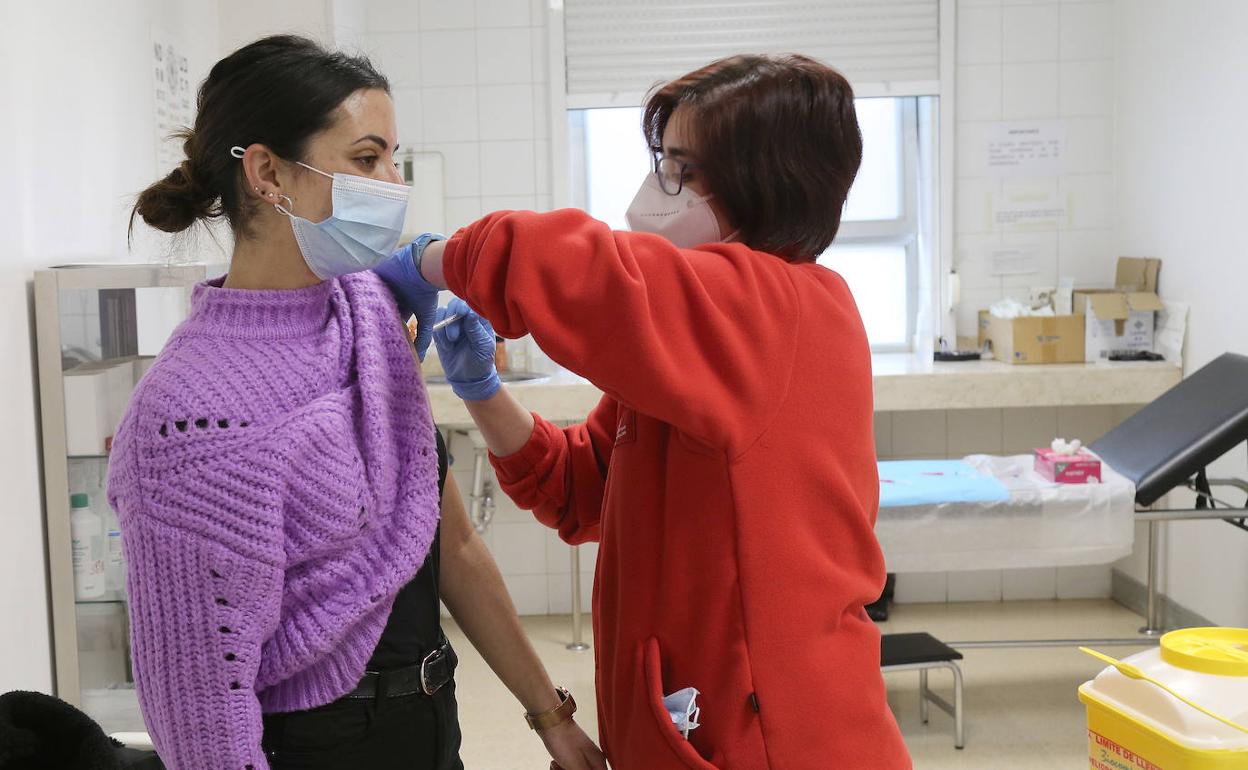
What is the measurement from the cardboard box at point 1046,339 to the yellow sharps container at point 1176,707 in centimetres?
204

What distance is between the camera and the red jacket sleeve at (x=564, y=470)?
1.56 meters

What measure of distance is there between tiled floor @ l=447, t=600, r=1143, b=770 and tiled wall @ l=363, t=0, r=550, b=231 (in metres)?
1.74

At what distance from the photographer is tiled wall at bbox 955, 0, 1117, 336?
4.52 m

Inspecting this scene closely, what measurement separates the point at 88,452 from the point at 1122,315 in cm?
345

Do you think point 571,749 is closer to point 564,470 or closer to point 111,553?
point 564,470

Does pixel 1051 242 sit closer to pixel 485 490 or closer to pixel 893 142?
pixel 893 142

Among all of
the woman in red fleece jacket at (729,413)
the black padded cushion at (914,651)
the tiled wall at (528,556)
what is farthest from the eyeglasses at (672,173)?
the tiled wall at (528,556)

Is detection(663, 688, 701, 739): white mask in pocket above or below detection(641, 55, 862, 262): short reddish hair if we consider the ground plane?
below

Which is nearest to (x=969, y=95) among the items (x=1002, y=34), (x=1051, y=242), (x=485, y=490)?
(x=1002, y=34)

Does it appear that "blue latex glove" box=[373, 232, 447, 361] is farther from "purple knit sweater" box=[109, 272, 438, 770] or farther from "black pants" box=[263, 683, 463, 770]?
"black pants" box=[263, 683, 463, 770]

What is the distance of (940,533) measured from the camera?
332cm

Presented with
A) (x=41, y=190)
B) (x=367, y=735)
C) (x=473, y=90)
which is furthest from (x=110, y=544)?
(x=473, y=90)

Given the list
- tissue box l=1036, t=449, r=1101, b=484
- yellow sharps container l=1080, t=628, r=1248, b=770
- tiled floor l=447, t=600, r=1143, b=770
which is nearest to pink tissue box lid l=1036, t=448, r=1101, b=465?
tissue box l=1036, t=449, r=1101, b=484

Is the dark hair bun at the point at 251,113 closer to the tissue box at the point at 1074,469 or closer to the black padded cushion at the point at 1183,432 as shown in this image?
the tissue box at the point at 1074,469
